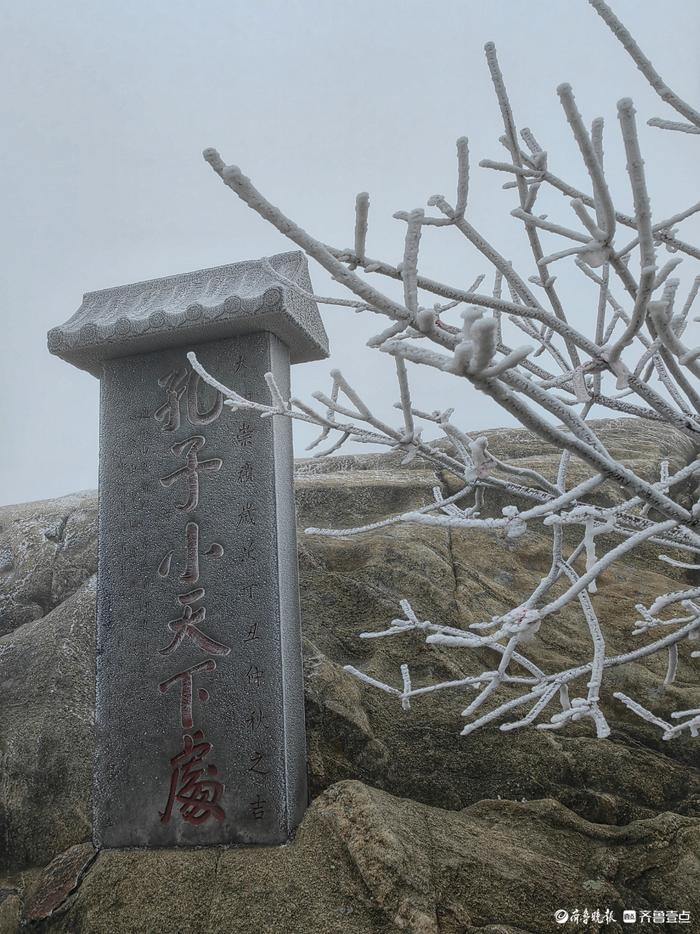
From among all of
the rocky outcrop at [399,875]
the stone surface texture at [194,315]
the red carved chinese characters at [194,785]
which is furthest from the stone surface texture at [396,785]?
the stone surface texture at [194,315]

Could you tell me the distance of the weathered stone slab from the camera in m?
3.82

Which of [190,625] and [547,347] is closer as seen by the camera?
[547,347]

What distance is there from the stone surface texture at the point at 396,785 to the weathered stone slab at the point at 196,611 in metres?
0.24

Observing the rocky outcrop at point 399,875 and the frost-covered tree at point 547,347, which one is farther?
the rocky outcrop at point 399,875

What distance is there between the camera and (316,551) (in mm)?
5020

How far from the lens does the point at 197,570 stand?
4.11 meters

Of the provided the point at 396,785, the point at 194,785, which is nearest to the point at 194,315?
the point at 194,785

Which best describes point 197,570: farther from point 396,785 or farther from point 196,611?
point 396,785

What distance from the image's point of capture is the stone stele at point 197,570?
3838mm

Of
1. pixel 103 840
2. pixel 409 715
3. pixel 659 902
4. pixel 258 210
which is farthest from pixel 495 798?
pixel 258 210

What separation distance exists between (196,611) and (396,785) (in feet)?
4.61
